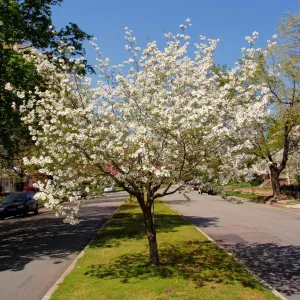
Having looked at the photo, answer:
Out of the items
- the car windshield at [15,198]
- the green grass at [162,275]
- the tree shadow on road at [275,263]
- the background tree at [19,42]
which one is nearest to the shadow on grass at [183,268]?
the green grass at [162,275]

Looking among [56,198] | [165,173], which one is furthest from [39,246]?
[165,173]

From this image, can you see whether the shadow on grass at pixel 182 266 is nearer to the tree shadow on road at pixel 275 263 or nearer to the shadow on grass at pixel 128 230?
the shadow on grass at pixel 128 230

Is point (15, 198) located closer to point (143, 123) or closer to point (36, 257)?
point (36, 257)

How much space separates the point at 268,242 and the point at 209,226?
4.55 metres

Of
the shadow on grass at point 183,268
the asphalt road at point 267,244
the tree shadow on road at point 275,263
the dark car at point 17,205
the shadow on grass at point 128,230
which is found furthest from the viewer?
the dark car at point 17,205

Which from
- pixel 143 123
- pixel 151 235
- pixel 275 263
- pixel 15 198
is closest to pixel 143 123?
pixel 143 123

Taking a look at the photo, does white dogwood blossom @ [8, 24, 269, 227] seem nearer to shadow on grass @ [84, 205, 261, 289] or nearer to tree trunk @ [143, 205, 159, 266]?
tree trunk @ [143, 205, 159, 266]

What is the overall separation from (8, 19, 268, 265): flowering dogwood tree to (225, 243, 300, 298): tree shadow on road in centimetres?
262

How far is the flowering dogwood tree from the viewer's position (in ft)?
22.6

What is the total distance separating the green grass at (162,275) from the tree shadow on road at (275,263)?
505mm

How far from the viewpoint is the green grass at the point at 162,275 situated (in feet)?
21.8

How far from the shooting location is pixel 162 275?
7742mm

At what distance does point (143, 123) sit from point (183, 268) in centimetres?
344

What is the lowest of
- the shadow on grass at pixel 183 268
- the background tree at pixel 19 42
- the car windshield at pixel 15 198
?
the shadow on grass at pixel 183 268
